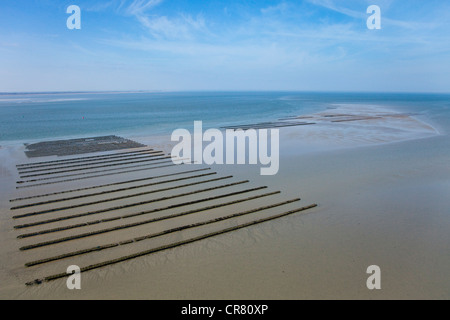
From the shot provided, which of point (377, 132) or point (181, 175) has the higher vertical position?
point (377, 132)

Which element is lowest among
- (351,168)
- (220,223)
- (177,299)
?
(177,299)

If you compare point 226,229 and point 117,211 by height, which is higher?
point 117,211

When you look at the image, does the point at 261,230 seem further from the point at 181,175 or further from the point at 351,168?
the point at 351,168

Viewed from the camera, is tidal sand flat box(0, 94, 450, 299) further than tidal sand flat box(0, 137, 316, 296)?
No

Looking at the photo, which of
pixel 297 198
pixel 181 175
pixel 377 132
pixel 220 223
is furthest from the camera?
pixel 377 132

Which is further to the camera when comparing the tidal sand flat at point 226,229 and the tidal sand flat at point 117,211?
the tidal sand flat at point 117,211

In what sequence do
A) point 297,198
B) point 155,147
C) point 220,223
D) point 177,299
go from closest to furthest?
1. point 177,299
2. point 220,223
3. point 297,198
4. point 155,147

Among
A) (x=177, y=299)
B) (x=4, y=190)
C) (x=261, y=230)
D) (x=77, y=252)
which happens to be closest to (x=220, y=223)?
(x=261, y=230)

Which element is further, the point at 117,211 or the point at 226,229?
the point at 117,211
